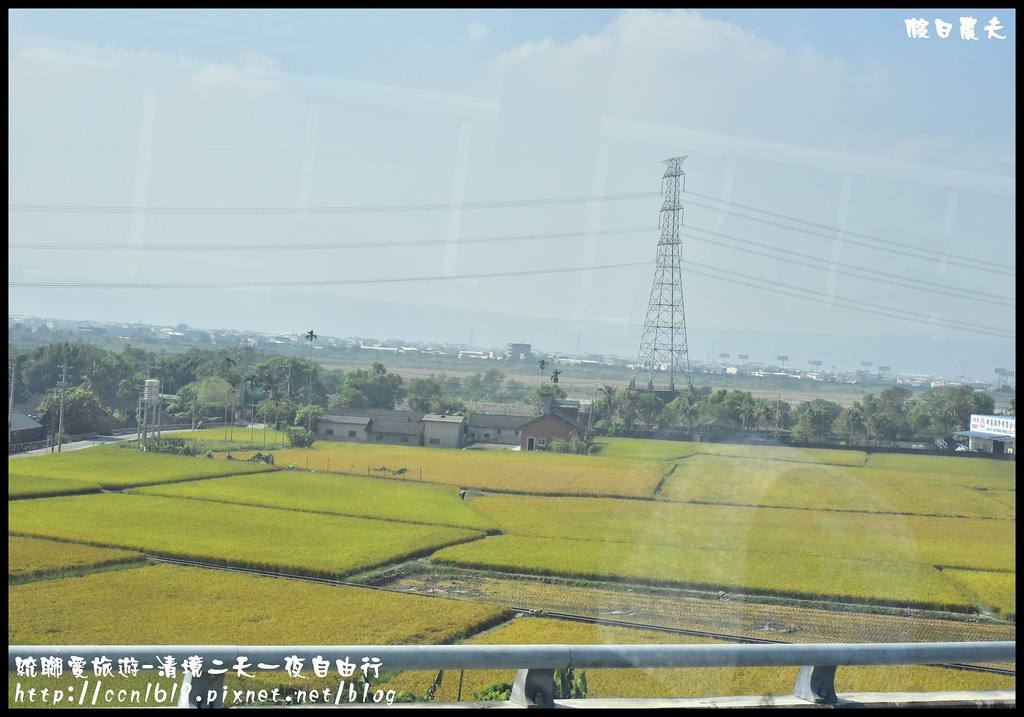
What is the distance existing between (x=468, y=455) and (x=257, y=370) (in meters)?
2.61

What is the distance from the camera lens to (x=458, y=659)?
1.92m

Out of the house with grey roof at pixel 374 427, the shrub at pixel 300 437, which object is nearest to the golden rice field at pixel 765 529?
the house with grey roof at pixel 374 427

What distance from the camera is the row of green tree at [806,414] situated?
6.21 m

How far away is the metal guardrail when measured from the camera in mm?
1875

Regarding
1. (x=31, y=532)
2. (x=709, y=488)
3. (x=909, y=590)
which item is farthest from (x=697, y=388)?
Result: (x=31, y=532)

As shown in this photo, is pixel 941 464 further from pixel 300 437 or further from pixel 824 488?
pixel 300 437

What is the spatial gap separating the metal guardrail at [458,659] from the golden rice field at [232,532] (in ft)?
13.0

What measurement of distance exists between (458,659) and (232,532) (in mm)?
5081

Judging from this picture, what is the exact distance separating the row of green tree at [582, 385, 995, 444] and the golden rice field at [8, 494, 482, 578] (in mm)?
1866

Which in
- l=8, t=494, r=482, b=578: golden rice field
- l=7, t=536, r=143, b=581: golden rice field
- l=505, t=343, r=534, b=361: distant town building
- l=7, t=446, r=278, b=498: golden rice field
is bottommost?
l=7, t=536, r=143, b=581: golden rice field

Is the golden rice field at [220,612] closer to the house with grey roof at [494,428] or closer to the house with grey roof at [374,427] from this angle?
the house with grey roof at [374,427]

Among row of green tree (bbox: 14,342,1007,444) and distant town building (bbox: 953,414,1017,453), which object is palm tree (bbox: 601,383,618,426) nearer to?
row of green tree (bbox: 14,342,1007,444)

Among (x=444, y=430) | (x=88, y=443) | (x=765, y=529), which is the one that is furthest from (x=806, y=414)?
(x=88, y=443)

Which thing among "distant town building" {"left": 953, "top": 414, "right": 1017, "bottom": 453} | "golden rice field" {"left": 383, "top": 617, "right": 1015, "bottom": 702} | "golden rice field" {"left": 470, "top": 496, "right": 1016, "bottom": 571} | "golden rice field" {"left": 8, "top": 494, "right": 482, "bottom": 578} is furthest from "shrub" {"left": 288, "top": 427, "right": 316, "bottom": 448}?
"distant town building" {"left": 953, "top": 414, "right": 1017, "bottom": 453}
